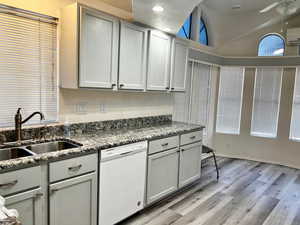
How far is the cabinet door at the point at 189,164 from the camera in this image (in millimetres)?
3312

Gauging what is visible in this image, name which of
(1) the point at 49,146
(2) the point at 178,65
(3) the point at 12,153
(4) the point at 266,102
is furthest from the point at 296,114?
(3) the point at 12,153

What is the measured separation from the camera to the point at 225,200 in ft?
10.8

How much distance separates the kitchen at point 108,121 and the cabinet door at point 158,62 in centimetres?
1

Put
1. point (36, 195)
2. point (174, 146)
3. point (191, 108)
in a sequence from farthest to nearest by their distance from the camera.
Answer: point (191, 108) < point (174, 146) < point (36, 195)

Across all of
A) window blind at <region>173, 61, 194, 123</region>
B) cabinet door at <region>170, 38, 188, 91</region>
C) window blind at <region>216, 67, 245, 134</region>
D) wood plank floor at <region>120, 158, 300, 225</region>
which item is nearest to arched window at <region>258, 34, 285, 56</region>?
window blind at <region>216, 67, 245, 134</region>

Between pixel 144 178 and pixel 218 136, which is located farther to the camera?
pixel 218 136

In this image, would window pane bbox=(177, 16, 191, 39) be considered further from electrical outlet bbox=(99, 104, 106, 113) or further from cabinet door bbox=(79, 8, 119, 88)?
electrical outlet bbox=(99, 104, 106, 113)

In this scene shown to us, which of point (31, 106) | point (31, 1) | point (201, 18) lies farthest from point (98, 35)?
point (201, 18)

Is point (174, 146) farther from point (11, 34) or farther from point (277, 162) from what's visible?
point (277, 162)

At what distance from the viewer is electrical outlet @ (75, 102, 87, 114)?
8.75 ft

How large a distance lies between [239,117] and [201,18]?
95.2 inches

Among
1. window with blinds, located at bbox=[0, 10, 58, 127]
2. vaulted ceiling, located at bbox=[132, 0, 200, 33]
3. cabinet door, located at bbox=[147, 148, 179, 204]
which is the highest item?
vaulted ceiling, located at bbox=[132, 0, 200, 33]

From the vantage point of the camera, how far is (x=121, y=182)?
2432 mm

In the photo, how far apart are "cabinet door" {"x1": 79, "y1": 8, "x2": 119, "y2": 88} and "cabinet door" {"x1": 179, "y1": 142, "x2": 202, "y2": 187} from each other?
151 centimetres
